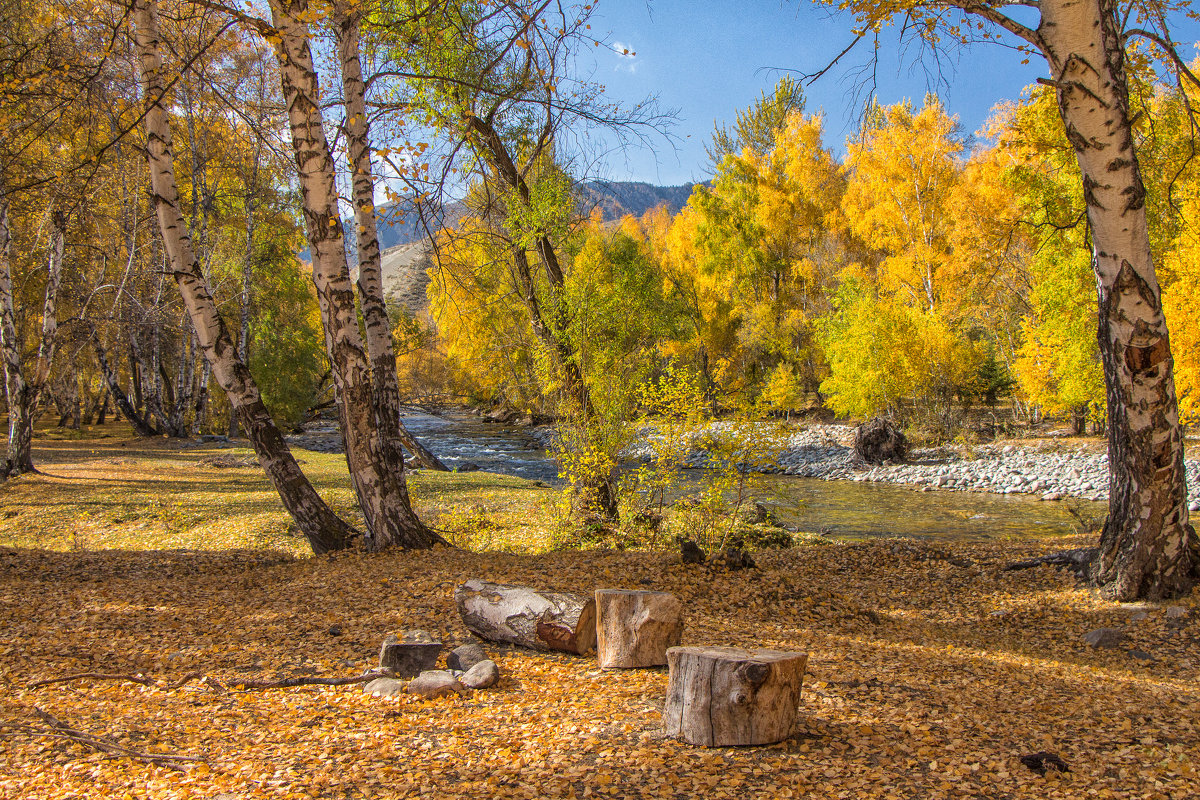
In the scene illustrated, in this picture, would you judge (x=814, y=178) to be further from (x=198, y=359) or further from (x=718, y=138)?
(x=198, y=359)

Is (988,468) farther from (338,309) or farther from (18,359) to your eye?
(18,359)

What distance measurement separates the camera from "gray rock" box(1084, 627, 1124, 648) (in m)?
5.04

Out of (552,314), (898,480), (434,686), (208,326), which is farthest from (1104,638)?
(898,480)

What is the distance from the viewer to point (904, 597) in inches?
259

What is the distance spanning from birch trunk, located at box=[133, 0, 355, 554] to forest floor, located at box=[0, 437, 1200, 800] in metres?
0.51

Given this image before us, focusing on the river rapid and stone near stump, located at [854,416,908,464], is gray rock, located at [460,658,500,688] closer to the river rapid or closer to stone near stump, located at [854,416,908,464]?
the river rapid

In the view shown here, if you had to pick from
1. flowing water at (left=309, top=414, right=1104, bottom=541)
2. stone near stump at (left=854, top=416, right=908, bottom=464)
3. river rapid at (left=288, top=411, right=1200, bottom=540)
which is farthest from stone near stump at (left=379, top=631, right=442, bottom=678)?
stone near stump at (left=854, top=416, right=908, bottom=464)

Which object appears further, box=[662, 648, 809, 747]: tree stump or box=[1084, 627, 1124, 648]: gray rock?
box=[1084, 627, 1124, 648]: gray rock

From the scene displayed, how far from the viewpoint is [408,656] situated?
4102mm

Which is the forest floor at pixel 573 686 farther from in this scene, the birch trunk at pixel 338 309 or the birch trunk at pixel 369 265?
the birch trunk at pixel 369 265

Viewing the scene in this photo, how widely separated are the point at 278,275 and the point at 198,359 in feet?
16.6

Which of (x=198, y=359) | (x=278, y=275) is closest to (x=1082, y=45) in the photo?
(x=198, y=359)

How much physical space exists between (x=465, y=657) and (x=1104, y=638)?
15.5 feet

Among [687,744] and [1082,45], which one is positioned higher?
[1082,45]
